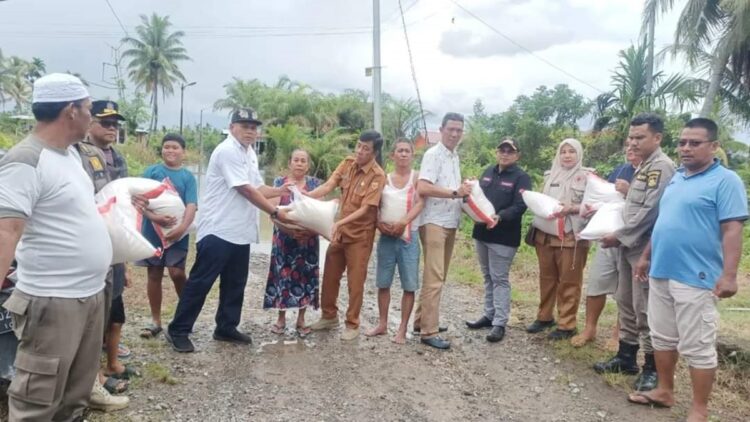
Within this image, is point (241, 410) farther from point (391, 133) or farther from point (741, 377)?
point (391, 133)

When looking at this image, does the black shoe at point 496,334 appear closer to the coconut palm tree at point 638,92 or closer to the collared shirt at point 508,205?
the collared shirt at point 508,205

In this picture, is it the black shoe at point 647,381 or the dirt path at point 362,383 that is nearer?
the dirt path at point 362,383

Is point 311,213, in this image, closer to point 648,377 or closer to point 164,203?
point 164,203

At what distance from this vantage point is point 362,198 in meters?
4.25

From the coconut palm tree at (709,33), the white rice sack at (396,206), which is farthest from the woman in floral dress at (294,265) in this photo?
the coconut palm tree at (709,33)

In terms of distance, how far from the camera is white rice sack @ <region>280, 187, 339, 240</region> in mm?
4047

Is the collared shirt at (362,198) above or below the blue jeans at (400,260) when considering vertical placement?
above

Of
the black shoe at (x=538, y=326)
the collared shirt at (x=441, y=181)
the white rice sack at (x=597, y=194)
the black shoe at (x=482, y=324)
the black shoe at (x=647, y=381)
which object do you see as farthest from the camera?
the black shoe at (x=482, y=324)

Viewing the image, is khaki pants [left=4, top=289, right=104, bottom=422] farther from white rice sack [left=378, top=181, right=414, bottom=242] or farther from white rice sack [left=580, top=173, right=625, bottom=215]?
white rice sack [left=580, top=173, right=625, bottom=215]

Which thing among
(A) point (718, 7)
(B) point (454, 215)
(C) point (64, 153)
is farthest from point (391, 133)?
(C) point (64, 153)

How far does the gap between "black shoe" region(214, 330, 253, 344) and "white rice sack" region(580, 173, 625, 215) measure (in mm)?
2774

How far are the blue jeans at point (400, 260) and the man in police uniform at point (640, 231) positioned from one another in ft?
4.56

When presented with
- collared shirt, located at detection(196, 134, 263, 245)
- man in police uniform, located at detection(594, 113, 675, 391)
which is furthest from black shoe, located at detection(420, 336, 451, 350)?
collared shirt, located at detection(196, 134, 263, 245)

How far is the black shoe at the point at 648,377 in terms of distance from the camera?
358 centimetres
